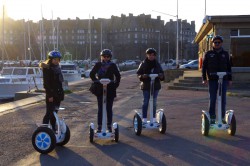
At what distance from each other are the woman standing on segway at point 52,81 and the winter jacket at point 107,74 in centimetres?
79

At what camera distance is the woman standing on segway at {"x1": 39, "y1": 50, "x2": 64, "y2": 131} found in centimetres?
869

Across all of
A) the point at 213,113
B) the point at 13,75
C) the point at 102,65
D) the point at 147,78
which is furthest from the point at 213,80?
the point at 13,75

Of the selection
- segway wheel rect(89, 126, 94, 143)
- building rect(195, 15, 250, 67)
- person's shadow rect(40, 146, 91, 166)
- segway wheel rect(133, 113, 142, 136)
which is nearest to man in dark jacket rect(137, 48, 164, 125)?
segway wheel rect(133, 113, 142, 136)

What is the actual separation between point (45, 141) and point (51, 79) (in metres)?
1.19

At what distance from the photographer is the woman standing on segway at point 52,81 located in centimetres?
869

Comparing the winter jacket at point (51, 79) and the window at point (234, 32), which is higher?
the window at point (234, 32)

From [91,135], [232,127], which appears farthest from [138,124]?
[232,127]

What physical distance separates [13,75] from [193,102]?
1867 cm

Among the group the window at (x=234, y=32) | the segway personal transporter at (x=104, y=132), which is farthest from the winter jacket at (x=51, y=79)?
the window at (x=234, y=32)

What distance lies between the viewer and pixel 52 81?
8.73 metres

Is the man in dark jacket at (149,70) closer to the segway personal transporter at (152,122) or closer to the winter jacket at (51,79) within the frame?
the segway personal transporter at (152,122)

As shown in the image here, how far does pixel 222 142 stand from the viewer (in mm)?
9102

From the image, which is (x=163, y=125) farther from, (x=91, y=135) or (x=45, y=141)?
(x=45, y=141)

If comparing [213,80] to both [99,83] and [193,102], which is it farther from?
[193,102]
